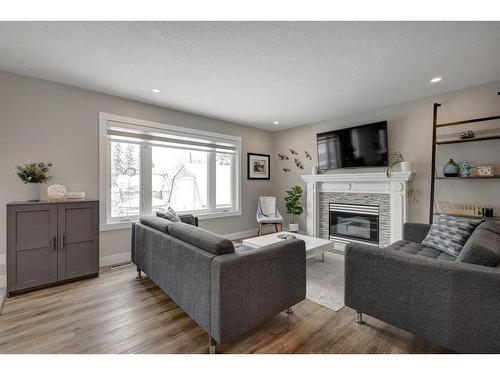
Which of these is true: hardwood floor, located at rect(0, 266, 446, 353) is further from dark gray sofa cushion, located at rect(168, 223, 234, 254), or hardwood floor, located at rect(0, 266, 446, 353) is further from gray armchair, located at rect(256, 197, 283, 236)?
gray armchair, located at rect(256, 197, 283, 236)

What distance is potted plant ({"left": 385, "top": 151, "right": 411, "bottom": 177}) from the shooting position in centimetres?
336

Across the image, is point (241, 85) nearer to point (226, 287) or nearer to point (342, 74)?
point (342, 74)

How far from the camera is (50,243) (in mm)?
2488

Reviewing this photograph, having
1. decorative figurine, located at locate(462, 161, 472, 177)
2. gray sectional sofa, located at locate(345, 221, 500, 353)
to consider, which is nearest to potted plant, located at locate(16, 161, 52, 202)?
gray sectional sofa, located at locate(345, 221, 500, 353)

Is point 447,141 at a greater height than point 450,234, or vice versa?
point 447,141

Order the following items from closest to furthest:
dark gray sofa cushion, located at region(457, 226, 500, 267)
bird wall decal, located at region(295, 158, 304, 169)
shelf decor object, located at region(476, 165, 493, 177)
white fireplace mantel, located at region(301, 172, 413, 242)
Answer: dark gray sofa cushion, located at region(457, 226, 500, 267), shelf decor object, located at region(476, 165, 493, 177), white fireplace mantel, located at region(301, 172, 413, 242), bird wall decal, located at region(295, 158, 304, 169)

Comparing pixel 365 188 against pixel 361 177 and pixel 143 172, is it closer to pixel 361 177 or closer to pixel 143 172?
pixel 361 177

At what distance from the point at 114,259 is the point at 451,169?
15.8 ft

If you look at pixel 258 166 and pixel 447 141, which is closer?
pixel 447 141

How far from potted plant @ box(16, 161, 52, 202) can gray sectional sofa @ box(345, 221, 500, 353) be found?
10.8 feet

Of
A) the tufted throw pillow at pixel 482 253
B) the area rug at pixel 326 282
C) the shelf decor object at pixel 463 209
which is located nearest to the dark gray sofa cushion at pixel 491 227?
the tufted throw pillow at pixel 482 253

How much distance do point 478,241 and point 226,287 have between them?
5.67ft

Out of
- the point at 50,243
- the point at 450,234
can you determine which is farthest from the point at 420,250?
the point at 50,243
